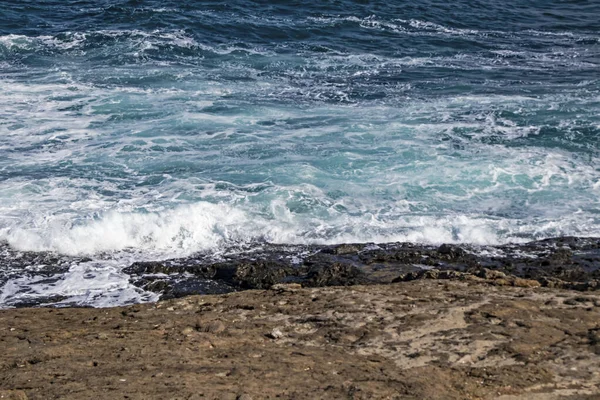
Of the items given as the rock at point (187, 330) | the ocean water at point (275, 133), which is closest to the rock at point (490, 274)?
the ocean water at point (275, 133)

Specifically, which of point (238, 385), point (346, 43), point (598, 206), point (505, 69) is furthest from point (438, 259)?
point (346, 43)

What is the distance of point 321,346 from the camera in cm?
678

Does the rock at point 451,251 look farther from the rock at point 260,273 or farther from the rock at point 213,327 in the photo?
the rock at point 213,327

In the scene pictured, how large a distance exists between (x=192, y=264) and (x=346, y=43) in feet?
44.4

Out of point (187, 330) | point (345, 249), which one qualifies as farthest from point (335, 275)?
point (187, 330)

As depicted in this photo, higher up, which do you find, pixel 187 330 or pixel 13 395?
pixel 13 395

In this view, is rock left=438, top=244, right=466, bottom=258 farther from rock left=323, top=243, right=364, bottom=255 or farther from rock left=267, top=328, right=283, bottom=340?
→ rock left=267, top=328, right=283, bottom=340

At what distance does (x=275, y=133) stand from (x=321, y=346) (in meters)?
8.40

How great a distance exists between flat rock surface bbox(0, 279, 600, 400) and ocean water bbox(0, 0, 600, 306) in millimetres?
1718

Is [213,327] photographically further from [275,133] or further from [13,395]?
[275,133]

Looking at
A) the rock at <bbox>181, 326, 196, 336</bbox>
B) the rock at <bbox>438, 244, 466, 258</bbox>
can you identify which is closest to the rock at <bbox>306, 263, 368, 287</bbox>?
the rock at <bbox>438, 244, 466, 258</bbox>

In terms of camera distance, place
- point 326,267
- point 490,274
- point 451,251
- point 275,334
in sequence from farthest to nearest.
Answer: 1. point 451,251
2. point 326,267
3. point 490,274
4. point 275,334

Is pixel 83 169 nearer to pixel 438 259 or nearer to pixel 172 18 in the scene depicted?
pixel 438 259

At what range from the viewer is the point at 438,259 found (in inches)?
386
